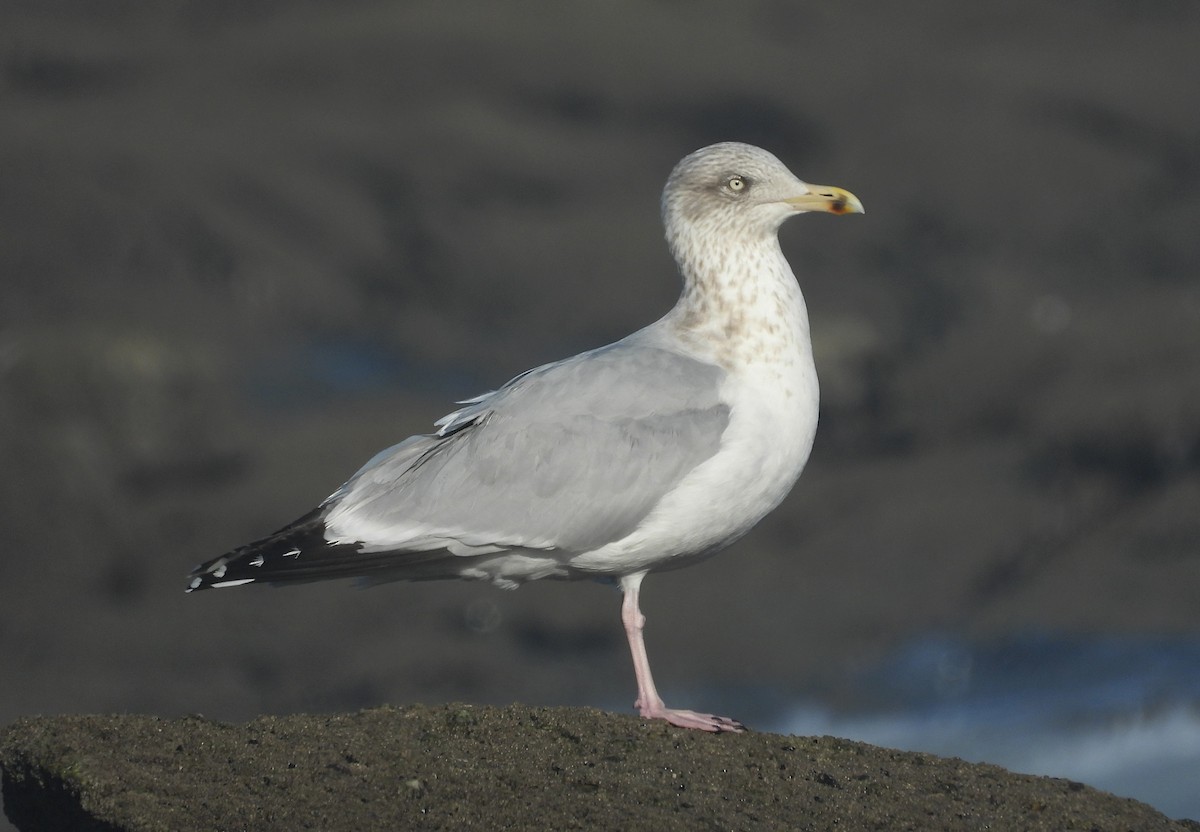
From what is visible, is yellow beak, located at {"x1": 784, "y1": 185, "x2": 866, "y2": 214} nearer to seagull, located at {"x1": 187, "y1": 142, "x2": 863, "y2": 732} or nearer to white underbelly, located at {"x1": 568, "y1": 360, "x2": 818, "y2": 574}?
seagull, located at {"x1": 187, "y1": 142, "x2": 863, "y2": 732}

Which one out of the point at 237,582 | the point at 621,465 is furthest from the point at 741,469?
the point at 237,582

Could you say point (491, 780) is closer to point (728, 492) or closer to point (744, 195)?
point (728, 492)

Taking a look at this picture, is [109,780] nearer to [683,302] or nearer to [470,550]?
[470,550]

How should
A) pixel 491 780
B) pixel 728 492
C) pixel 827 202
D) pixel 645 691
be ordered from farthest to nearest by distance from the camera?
1. pixel 827 202
2. pixel 645 691
3. pixel 728 492
4. pixel 491 780

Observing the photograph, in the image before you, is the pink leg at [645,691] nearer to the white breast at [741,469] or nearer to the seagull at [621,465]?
the seagull at [621,465]

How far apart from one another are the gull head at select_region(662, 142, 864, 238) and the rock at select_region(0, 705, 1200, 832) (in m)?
1.68

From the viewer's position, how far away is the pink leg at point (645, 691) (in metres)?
3.96

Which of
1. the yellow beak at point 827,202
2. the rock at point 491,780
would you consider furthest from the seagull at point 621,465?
the rock at point 491,780

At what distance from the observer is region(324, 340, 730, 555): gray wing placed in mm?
4102

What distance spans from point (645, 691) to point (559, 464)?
2.39 feet

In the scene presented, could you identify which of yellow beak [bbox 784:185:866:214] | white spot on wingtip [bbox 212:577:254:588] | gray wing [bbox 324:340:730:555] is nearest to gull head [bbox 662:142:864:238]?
yellow beak [bbox 784:185:866:214]

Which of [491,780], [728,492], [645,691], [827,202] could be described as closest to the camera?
[491,780]

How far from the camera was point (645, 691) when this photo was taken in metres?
4.14

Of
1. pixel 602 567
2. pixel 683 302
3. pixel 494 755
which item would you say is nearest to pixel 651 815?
pixel 494 755
